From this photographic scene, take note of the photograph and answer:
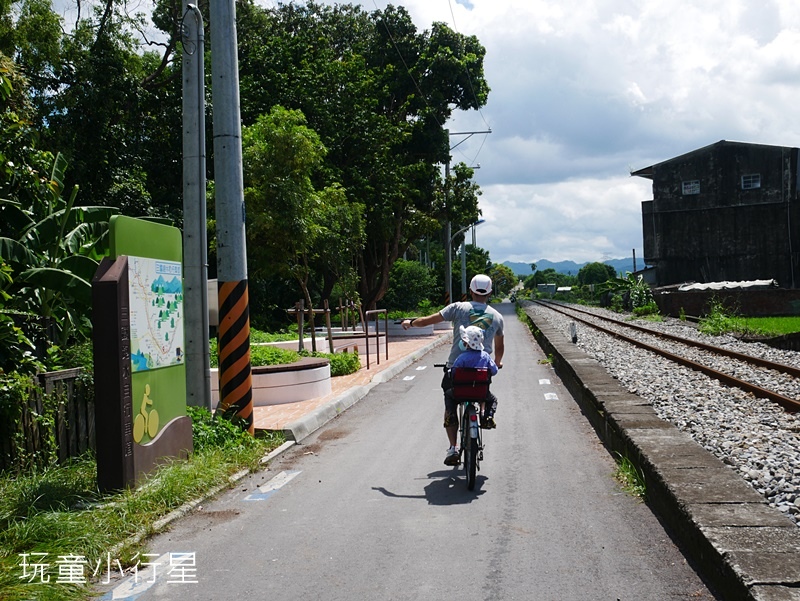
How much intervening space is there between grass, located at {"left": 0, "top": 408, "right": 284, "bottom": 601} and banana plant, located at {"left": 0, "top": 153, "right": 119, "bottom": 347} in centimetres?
304

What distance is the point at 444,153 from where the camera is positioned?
117 feet

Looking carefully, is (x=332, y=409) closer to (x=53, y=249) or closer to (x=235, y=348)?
(x=235, y=348)

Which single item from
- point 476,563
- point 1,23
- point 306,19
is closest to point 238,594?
point 476,563

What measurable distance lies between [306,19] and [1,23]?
59.3 ft

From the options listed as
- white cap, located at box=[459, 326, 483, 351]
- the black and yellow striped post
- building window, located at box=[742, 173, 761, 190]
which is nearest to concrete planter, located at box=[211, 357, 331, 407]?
the black and yellow striped post

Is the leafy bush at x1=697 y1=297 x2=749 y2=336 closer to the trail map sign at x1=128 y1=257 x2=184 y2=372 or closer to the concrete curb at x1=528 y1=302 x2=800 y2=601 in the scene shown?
the concrete curb at x1=528 y1=302 x2=800 y2=601

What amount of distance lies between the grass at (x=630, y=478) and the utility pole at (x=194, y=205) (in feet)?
15.5

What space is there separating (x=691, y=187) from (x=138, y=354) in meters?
50.6

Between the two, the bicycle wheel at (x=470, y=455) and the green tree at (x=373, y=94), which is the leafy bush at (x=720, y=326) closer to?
the green tree at (x=373, y=94)

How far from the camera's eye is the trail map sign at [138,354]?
637 centimetres

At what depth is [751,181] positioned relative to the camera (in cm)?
5066

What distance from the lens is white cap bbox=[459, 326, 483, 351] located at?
7086mm

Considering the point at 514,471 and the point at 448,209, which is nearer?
the point at 514,471

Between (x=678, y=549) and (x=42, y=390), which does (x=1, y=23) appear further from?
(x=678, y=549)
